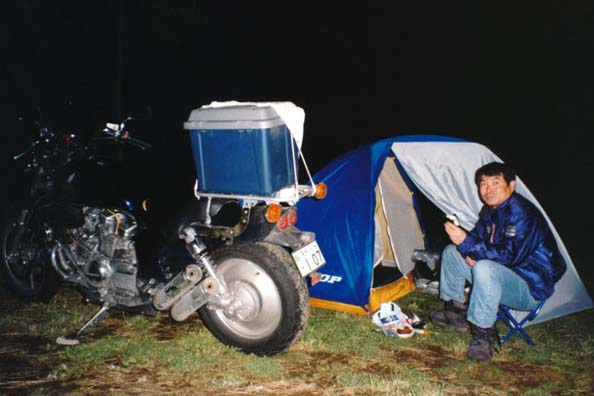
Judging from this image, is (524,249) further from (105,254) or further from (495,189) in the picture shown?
(105,254)

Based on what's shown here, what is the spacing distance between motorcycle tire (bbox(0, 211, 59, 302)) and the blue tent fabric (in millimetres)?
2700

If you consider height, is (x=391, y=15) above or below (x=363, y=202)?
above

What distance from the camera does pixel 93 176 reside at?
166 inches

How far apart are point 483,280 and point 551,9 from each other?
34.7 metres

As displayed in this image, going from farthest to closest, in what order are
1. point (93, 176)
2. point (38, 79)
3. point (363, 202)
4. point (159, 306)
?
1. point (38, 79)
2. point (363, 202)
3. point (93, 176)
4. point (159, 306)

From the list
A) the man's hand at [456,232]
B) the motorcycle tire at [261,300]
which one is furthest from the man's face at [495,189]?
the motorcycle tire at [261,300]

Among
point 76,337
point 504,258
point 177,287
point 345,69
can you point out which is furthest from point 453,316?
point 345,69

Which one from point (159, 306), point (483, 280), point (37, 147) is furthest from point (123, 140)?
point (483, 280)

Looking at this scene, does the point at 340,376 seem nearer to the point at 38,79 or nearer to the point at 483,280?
the point at 483,280

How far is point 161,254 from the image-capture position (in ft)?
12.7

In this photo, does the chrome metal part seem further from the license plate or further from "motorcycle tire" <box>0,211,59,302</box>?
"motorcycle tire" <box>0,211,59,302</box>

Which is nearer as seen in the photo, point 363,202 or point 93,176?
point 93,176

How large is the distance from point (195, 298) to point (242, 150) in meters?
1.22

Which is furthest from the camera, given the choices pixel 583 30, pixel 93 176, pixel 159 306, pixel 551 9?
pixel 551 9
